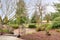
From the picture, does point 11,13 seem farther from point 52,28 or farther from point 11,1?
point 52,28

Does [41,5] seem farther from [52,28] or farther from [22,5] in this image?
[22,5]

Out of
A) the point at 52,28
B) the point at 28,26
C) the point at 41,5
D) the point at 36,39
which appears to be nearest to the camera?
the point at 36,39

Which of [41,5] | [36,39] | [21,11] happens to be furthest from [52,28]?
[36,39]

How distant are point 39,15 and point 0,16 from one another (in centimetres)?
787

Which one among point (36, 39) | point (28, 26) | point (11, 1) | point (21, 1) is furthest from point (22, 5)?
point (28, 26)

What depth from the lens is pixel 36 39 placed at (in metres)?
11.8

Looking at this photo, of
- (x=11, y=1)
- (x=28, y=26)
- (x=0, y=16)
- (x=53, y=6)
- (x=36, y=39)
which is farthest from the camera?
(x=28, y=26)

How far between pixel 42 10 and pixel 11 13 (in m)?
8.08

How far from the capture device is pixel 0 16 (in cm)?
1402

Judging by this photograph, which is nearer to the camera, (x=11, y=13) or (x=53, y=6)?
(x=11, y=13)

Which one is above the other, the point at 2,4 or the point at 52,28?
the point at 2,4

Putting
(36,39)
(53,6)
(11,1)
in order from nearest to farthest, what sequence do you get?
(36,39) → (11,1) → (53,6)

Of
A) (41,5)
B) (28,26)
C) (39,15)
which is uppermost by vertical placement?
(41,5)

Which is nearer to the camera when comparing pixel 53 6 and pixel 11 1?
pixel 11 1
